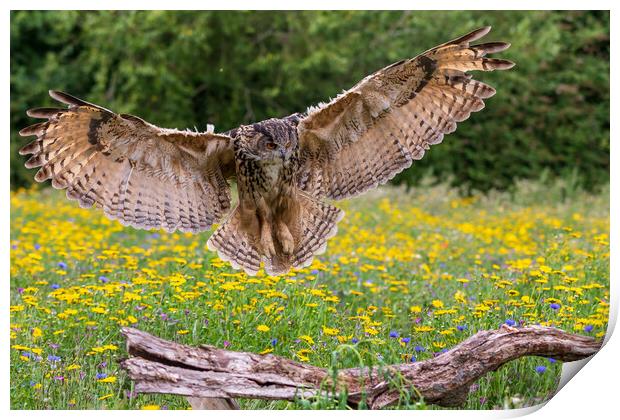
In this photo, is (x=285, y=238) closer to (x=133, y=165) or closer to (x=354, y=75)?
(x=133, y=165)

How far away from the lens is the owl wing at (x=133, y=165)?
14.8 feet

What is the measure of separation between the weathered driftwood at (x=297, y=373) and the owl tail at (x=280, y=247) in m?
1.27

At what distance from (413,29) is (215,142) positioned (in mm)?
8165

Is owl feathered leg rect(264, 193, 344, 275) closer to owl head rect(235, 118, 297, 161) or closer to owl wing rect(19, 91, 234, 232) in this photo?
owl wing rect(19, 91, 234, 232)

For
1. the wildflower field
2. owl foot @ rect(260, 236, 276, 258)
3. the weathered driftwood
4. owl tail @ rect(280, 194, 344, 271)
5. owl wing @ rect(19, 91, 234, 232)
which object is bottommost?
the wildflower field

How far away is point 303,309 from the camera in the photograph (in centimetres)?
503

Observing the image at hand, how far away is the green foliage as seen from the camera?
12125 mm

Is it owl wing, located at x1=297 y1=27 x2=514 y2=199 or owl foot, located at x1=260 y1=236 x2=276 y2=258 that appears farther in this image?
owl foot, located at x1=260 y1=236 x2=276 y2=258

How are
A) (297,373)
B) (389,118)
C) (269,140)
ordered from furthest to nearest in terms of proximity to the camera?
(389,118) < (269,140) < (297,373)

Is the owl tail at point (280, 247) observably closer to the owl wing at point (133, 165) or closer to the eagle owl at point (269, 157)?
the eagle owl at point (269, 157)

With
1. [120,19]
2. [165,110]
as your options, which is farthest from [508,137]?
[120,19]

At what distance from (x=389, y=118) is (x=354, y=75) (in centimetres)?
780

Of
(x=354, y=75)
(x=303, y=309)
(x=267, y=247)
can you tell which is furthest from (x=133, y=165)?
(x=354, y=75)

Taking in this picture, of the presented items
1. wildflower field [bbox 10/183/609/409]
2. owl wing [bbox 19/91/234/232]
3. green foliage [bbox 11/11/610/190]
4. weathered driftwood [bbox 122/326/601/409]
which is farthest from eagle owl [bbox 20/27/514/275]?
green foliage [bbox 11/11/610/190]
